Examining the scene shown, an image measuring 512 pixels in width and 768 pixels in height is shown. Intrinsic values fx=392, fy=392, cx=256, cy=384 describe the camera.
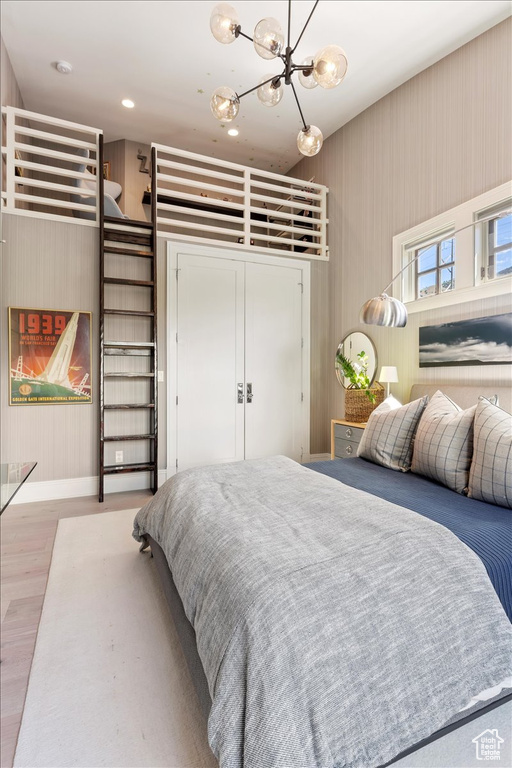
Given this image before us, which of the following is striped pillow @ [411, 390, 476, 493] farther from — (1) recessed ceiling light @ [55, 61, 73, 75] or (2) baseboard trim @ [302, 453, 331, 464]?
(1) recessed ceiling light @ [55, 61, 73, 75]

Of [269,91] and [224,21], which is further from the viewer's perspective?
[269,91]

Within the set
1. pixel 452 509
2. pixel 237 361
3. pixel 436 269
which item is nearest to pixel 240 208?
pixel 237 361

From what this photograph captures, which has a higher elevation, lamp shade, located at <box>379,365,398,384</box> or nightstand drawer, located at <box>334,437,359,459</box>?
lamp shade, located at <box>379,365,398,384</box>

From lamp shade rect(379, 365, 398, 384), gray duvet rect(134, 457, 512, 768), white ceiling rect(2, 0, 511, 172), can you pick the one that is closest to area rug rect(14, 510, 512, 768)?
gray duvet rect(134, 457, 512, 768)

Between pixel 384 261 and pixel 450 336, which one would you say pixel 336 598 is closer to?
pixel 450 336

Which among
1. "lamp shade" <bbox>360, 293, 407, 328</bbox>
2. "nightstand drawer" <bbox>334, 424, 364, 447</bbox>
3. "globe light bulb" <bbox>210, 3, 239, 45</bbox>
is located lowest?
"nightstand drawer" <bbox>334, 424, 364, 447</bbox>

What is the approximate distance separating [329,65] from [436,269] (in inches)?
74.3

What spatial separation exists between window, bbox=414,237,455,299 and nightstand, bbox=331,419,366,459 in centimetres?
131

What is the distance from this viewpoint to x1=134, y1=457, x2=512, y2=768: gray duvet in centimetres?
96

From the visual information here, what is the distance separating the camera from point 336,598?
1089 millimetres

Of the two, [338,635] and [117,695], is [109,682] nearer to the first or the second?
[117,695]

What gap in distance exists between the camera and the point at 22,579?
222 cm

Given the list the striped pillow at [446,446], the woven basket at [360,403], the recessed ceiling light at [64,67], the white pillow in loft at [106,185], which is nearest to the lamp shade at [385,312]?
the striped pillow at [446,446]

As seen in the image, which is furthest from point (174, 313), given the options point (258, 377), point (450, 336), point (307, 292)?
point (450, 336)
